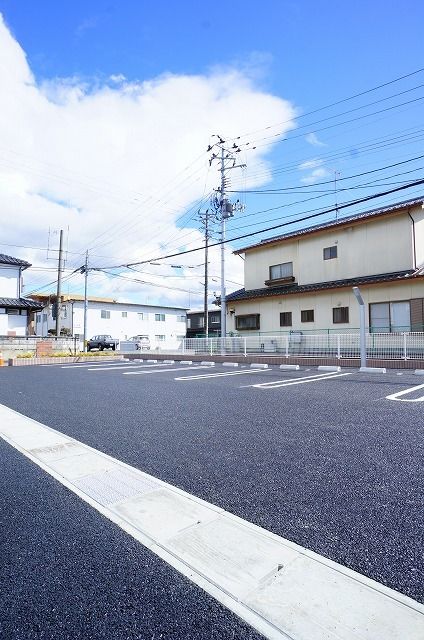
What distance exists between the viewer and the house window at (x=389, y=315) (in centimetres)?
1548

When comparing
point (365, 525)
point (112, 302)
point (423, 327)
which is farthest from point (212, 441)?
point (112, 302)

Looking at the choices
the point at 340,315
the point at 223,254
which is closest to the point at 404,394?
the point at 340,315

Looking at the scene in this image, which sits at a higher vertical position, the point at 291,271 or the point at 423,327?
the point at 291,271

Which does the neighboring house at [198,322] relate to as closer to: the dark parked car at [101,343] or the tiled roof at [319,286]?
the dark parked car at [101,343]

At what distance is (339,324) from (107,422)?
14.5 meters

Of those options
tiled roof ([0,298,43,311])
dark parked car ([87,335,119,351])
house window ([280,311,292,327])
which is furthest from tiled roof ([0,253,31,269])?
house window ([280,311,292,327])

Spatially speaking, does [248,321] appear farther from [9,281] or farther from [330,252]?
[9,281]

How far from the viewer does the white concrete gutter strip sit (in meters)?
1.61

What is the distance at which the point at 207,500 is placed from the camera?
2818 millimetres

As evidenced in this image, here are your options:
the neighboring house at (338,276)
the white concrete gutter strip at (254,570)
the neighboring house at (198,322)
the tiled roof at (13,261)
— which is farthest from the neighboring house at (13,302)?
the white concrete gutter strip at (254,570)

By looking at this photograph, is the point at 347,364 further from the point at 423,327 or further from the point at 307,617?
the point at 307,617

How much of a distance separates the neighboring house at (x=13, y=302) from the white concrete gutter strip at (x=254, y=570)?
2350 centimetres

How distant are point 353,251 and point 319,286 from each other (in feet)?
7.55

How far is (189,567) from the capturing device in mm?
2004
